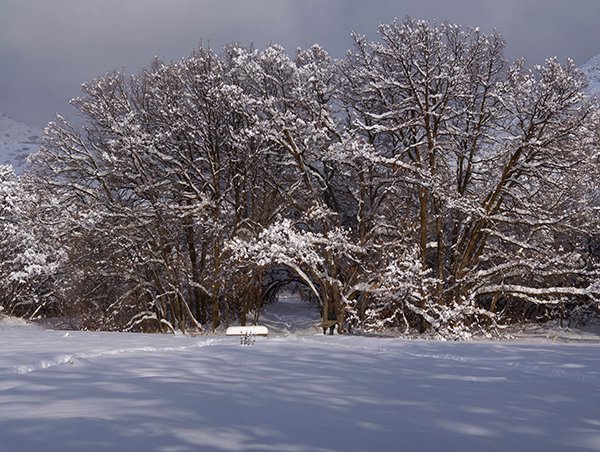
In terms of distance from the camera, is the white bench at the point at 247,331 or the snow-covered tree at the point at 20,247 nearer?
the white bench at the point at 247,331

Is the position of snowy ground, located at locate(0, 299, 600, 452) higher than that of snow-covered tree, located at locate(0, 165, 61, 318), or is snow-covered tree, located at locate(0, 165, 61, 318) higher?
snow-covered tree, located at locate(0, 165, 61, 318)

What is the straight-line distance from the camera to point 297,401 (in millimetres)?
3271

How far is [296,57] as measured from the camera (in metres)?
18.9

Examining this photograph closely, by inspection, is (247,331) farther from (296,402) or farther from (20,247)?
(20,247)

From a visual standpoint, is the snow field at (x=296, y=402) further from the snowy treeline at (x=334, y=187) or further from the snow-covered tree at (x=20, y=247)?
the snow-covered tree at (x=20, y=247)

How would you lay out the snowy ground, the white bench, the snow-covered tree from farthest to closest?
the snow-covered tree < the white bench < the snowy ground

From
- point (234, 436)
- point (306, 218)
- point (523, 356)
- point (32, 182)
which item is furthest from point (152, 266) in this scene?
point (234, 436)

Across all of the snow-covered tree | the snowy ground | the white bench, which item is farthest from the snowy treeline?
the snowy ground

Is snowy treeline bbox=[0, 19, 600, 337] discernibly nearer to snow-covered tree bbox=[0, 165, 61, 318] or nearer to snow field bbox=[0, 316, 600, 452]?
snow-covered tree bbox=[0, 165, 61, 318]

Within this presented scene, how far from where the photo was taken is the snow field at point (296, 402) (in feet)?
8.13

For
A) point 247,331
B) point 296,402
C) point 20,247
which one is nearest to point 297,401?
point 296,402

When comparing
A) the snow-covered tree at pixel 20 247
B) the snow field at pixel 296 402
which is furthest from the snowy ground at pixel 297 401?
the snow-covered tree at pixel 20 247

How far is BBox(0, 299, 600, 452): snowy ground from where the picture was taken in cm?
248

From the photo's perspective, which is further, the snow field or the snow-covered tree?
the snow-covered tree
